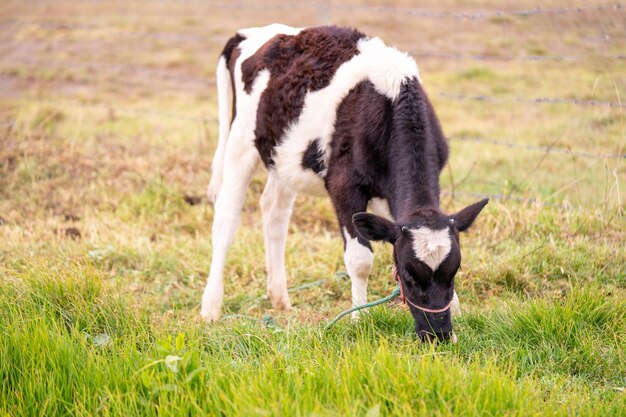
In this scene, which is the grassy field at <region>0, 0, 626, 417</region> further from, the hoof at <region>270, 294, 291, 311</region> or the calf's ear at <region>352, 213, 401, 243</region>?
the calf's ear at <region>352, 213, 401, 243</region>

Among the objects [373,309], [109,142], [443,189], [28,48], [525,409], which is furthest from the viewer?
[28,48]

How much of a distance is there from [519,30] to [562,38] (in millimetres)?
848

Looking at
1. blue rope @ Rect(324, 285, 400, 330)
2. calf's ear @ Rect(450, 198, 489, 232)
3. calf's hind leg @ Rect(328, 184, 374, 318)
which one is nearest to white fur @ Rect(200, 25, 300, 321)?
calf's hind leg @ Rect(328, 184, 374, 318)

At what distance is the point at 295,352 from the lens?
3316 millimetres

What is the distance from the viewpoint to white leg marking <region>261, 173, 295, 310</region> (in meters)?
4.88

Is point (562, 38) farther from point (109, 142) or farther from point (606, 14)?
point (109, 142)

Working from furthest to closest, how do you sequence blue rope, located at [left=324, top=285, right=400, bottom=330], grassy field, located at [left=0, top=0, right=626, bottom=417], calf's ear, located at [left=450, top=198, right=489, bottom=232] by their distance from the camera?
blue rope, located at [left=324, top=285, right=400, bottom=330] < calf's ear, located at [left=450, top=198, right=489, bottom=232] < grassy field, located at [left=0, top=0, right=626, bottom=417]

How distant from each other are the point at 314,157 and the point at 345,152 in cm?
27

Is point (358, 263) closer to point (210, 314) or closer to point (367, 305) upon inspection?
point (367, 305)

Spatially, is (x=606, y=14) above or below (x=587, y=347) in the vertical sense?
above

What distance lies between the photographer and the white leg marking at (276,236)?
488 centimetres

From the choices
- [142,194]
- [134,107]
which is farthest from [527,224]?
[134,107]

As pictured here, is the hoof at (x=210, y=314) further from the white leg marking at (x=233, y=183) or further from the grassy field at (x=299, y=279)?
the grassy field at (x=299, y=279)

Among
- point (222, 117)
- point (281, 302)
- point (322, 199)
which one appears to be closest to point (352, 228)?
point (281, 302)
